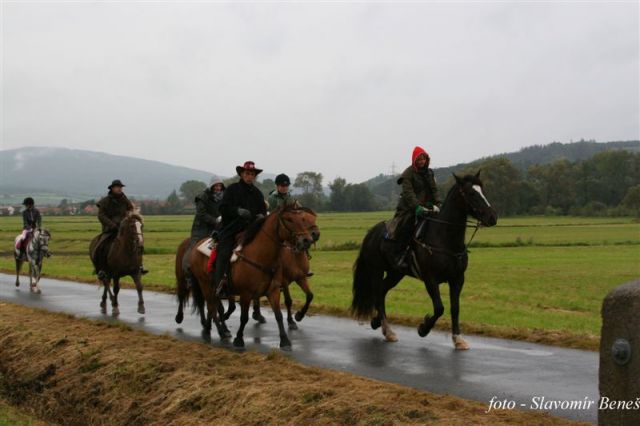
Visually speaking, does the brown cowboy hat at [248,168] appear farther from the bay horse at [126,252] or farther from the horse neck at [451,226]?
the bay horse at [126,252]

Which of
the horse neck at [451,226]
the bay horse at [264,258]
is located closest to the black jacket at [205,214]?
the bay horse at [264,258]

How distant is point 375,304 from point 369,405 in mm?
5805

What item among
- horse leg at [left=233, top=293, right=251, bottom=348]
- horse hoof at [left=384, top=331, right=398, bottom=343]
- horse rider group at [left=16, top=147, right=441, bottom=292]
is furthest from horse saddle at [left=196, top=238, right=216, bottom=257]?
horse hoof at [left=384, top=331, right=398, bottom=343]

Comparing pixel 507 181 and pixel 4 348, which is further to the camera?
pixel 507 181

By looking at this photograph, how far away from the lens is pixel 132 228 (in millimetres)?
16609

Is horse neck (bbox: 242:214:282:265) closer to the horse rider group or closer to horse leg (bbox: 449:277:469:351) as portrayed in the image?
the horse rider group

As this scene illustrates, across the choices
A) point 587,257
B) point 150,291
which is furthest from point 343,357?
point 587,257

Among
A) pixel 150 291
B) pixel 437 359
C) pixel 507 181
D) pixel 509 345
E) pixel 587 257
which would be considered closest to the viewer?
pixel 437 359

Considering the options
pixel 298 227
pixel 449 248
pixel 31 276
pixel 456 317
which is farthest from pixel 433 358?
pixel 31 276

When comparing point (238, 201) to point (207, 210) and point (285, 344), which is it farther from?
point (285, 344)

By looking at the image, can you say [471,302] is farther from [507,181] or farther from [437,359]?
[507,181]

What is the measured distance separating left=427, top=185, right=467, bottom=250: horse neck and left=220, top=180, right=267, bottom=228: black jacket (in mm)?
3314

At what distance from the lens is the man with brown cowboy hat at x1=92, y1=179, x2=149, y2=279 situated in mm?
17469

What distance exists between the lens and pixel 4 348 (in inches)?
483
